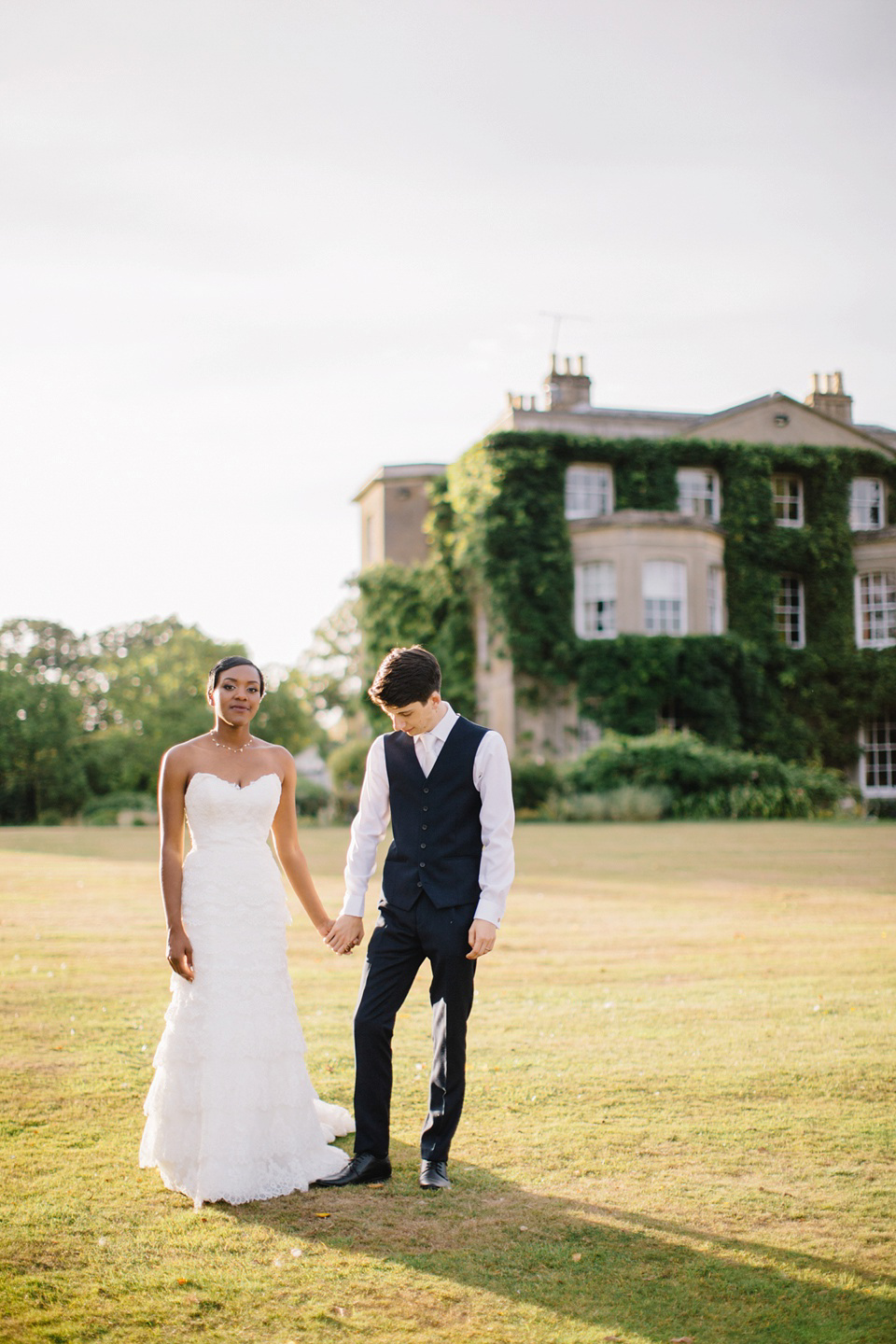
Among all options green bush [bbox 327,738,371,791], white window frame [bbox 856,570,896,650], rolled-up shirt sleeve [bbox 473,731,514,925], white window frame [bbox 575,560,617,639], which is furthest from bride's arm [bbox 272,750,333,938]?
white window frame [bbox 856,570,896,650]

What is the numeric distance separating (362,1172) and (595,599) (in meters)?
28.7

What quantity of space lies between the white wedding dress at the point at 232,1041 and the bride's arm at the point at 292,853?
101 millimetres

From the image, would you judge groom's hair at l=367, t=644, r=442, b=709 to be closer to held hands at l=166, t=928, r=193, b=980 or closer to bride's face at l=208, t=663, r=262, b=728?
bride's face at l=208, t=663, r=262, b=728

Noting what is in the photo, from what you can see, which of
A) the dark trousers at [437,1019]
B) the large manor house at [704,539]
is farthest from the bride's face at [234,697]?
the large manor house at [704,539]

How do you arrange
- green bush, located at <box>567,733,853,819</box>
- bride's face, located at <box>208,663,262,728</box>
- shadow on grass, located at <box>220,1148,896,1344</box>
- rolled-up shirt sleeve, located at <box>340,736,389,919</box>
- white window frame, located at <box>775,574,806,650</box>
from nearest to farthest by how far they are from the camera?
shadow on grass, located at <box>220,1148,896,1344</box>
rolled-up shirt sleeve, located at <box>340,736,389,919</box>
bride's face, located at <box>208,663,262,728</box>
green bush, located at <box>567,733,853,819</box>
white window frame, located at <box>775,574,806,650</box>

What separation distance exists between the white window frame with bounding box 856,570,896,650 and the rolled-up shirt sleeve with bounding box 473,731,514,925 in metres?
33.0

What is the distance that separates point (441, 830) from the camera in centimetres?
468

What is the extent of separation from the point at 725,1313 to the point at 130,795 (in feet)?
134

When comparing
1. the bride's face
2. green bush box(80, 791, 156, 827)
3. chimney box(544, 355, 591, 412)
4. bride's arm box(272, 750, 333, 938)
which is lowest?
green bush box(80, 791, 156, 827)

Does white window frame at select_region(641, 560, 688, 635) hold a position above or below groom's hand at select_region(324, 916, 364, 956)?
above

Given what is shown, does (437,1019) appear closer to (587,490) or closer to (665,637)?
(665,637)

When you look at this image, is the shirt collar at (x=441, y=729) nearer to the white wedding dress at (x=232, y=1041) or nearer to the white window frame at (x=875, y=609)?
the white wedding dress at (x=232, y=1041)

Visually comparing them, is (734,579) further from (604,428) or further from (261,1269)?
(261,1269)

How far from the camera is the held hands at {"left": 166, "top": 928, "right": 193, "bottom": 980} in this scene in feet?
15.1
